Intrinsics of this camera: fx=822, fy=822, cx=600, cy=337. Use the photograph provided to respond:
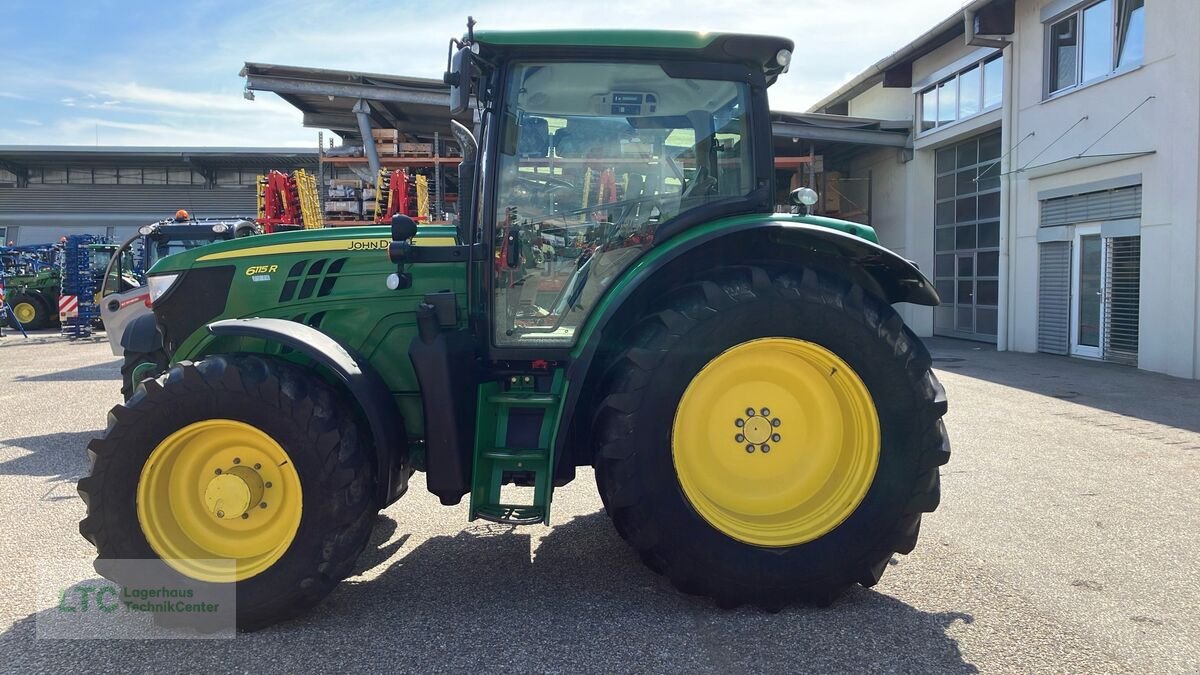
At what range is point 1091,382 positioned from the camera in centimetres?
1059

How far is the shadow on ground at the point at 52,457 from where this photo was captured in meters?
6.05

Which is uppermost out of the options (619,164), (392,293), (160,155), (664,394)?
(160,155)

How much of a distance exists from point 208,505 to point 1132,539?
4533 millimetres

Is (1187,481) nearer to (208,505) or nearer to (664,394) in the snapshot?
(664,394)

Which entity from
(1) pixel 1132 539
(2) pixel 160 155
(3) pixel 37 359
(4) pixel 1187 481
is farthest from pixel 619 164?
(2) pixel 160 155

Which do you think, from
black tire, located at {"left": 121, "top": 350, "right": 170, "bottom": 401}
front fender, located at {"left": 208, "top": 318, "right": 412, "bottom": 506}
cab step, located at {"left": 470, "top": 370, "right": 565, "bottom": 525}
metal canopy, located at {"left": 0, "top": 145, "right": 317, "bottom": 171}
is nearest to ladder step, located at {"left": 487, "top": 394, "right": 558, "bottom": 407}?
cab step, located at {"left": 470, "top": 370, "right": 565, "bottom": 525}

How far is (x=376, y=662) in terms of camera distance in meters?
2.97

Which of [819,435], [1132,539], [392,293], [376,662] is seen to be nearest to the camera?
[376,662]

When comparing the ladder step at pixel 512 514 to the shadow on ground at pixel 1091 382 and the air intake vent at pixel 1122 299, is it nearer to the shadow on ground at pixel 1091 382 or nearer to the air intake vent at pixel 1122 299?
the shadow on ground at pixel 1091 382

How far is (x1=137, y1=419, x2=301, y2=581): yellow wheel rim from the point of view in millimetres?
3260

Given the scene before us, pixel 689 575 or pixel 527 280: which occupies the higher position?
pixel 527 280

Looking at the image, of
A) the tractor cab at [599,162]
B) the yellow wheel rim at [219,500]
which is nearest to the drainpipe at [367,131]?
the tractor cab at [599,162]

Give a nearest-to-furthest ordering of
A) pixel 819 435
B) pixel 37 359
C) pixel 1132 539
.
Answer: pixel 819 435 < pixel 1132 539 < pixel 37 359

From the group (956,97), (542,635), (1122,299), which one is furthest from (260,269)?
(956,97)
